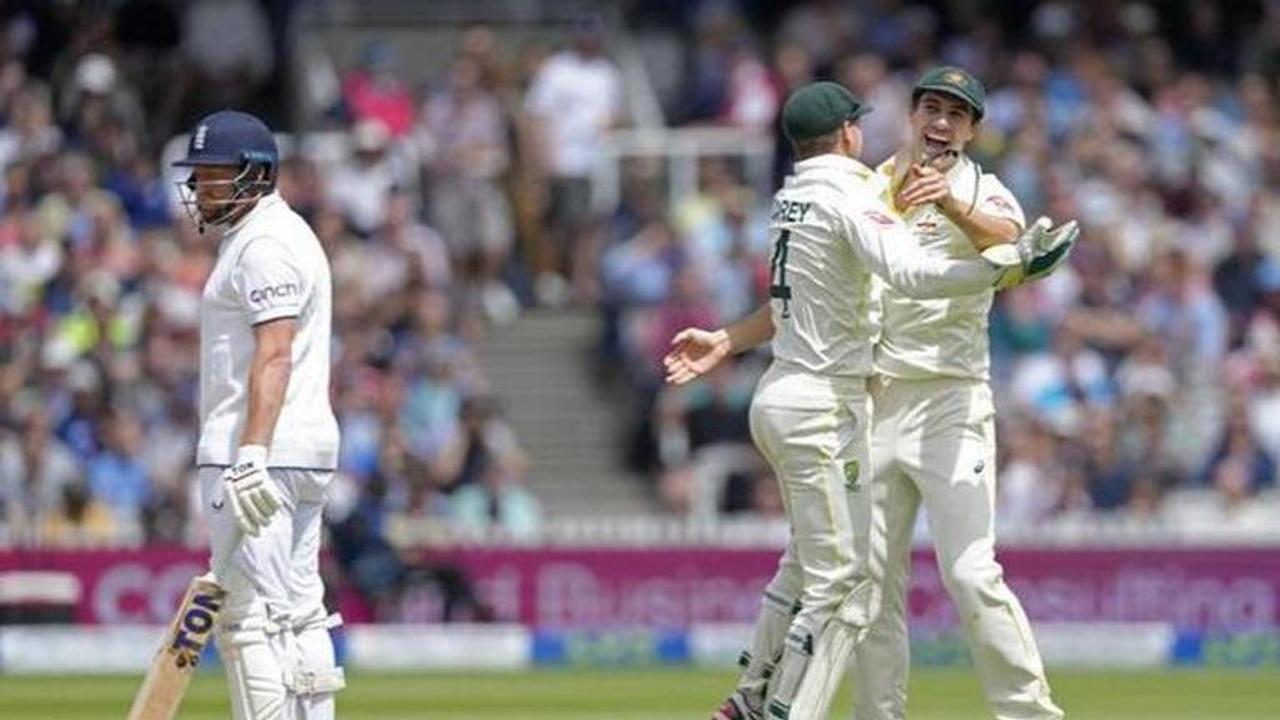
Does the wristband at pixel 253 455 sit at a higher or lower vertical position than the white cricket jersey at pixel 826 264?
lower

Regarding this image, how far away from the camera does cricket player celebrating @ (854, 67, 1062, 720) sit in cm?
907

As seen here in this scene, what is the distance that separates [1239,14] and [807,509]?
12.9m

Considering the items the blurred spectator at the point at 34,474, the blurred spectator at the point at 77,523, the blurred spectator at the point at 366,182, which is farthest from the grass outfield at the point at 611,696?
the blurred spectator at the point at 366,182

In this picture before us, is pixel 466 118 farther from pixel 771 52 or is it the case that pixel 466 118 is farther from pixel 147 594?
pixel 147 594

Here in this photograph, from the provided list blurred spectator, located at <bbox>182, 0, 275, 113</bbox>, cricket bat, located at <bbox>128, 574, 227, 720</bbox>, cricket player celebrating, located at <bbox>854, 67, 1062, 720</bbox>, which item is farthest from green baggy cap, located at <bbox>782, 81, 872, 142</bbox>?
blurred spectator, located at <bbox>182, 0, 275, 113</bbox>

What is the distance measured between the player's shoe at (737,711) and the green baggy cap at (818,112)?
5.25 ft

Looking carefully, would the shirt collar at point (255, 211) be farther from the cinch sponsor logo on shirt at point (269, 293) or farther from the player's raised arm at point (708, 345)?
the player's raised arm at point (708, 345)

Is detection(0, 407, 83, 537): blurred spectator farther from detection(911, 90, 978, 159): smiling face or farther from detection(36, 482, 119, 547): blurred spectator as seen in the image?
detection(911, 90, 978, 159): smiling face

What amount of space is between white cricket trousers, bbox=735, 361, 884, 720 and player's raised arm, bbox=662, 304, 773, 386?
0.36 m

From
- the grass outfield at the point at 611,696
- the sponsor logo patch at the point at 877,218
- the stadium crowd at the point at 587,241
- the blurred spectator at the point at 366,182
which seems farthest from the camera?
the blurred spectator at the point at 366,182

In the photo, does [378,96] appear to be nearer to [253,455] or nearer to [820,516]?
[820,516]

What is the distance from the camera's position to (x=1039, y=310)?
714 inches

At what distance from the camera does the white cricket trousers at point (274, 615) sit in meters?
8.52

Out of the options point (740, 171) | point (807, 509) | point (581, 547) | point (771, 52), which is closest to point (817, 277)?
point (807, 509)
